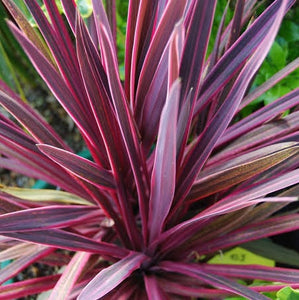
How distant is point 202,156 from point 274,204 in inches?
8.2

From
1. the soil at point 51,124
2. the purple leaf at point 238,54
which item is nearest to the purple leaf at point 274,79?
the purple leaf at point 238,54

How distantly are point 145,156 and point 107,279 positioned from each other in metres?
0.21

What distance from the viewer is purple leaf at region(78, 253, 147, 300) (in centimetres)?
48

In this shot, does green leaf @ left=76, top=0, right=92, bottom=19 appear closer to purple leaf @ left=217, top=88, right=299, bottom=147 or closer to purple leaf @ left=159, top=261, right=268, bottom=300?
purple leaf @ left=217, top=88, right=299, bottom=147

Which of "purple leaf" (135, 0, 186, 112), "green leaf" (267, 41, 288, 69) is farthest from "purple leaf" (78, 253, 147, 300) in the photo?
"green leaf" (267, 41, 288, 69)

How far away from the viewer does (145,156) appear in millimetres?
661

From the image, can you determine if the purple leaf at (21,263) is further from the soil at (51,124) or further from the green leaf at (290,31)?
the green leaf at (290,31)

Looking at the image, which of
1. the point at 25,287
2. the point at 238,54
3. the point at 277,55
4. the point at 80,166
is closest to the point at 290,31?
the point at 277,55

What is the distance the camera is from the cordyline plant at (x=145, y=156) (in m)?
0.53

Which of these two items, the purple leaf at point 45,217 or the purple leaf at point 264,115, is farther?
the purple leaf at point 264,115

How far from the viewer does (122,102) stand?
0.52 meters

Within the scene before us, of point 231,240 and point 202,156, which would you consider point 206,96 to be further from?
point 231,240

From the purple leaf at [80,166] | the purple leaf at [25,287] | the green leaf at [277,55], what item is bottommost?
the purple leaf at [25,287]

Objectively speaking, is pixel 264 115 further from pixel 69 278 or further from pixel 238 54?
pixel 69 278
